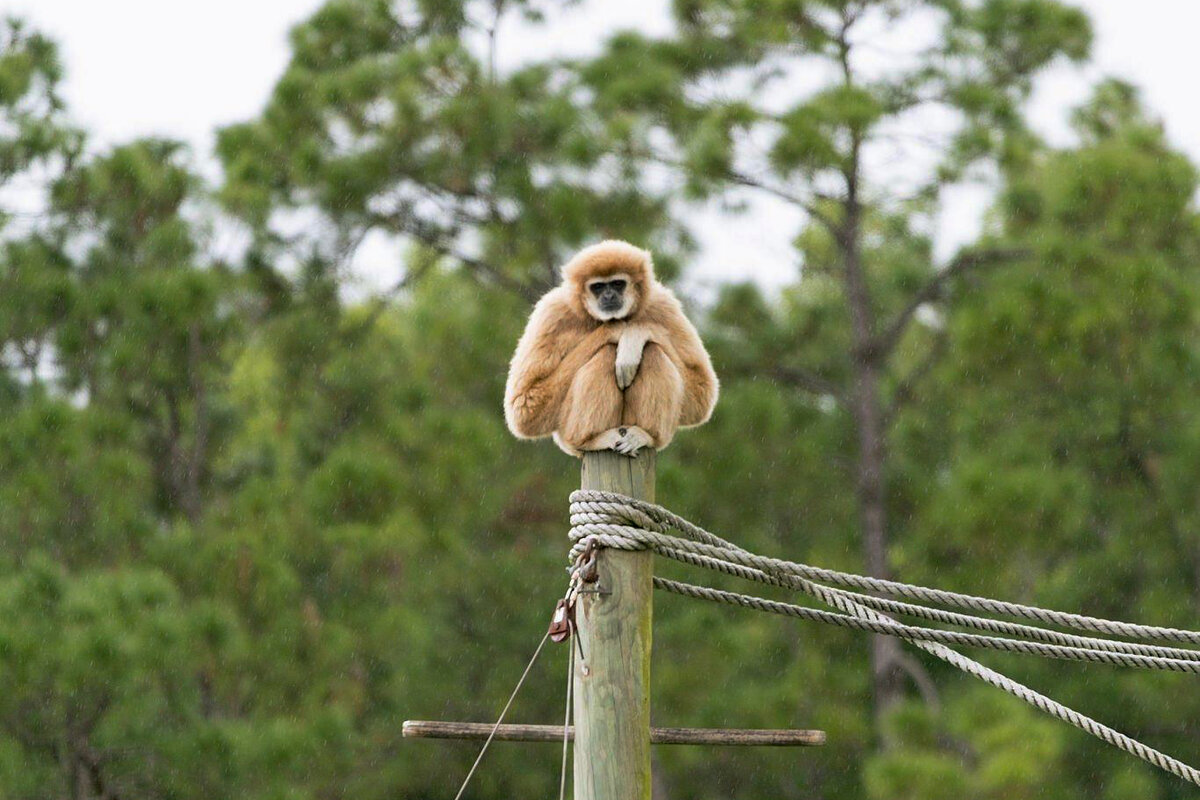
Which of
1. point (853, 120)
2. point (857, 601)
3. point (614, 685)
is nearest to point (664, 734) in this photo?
point (614, 685)

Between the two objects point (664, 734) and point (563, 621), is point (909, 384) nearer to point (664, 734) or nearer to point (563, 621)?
point (664, 734)

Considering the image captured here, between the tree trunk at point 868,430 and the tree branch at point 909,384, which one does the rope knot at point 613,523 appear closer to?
the tree trunk at point 868,430

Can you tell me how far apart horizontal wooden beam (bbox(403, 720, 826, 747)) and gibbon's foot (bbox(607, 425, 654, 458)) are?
1.46ft

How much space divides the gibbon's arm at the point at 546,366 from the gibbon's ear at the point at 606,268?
0.17ft

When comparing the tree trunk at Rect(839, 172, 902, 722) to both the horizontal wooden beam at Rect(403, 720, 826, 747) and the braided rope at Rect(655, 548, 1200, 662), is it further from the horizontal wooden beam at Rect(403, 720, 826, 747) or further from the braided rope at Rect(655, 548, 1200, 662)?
the horizontal wooden beam at Rect(403, 720, 826, 747)

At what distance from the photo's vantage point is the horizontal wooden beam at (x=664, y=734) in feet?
7.82

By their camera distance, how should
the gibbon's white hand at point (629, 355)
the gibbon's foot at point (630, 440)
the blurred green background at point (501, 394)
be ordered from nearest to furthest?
1. the gibbon's foot at point (630, 440)
2. the gibbon's white hand at point (629, 355)
3. the blurred green background at point (501, 394)

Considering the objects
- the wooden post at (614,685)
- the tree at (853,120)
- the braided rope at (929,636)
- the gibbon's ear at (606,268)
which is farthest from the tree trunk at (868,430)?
the wooden post at (614,685)

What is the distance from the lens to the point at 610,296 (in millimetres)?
2770

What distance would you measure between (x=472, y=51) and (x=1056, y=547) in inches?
188

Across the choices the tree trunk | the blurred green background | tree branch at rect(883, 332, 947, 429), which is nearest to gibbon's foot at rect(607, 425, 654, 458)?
the blurred green background

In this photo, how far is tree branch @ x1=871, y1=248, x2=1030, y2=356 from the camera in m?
9.51

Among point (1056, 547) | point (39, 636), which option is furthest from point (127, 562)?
point (1056, 547)

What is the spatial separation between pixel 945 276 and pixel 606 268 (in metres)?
7.21
